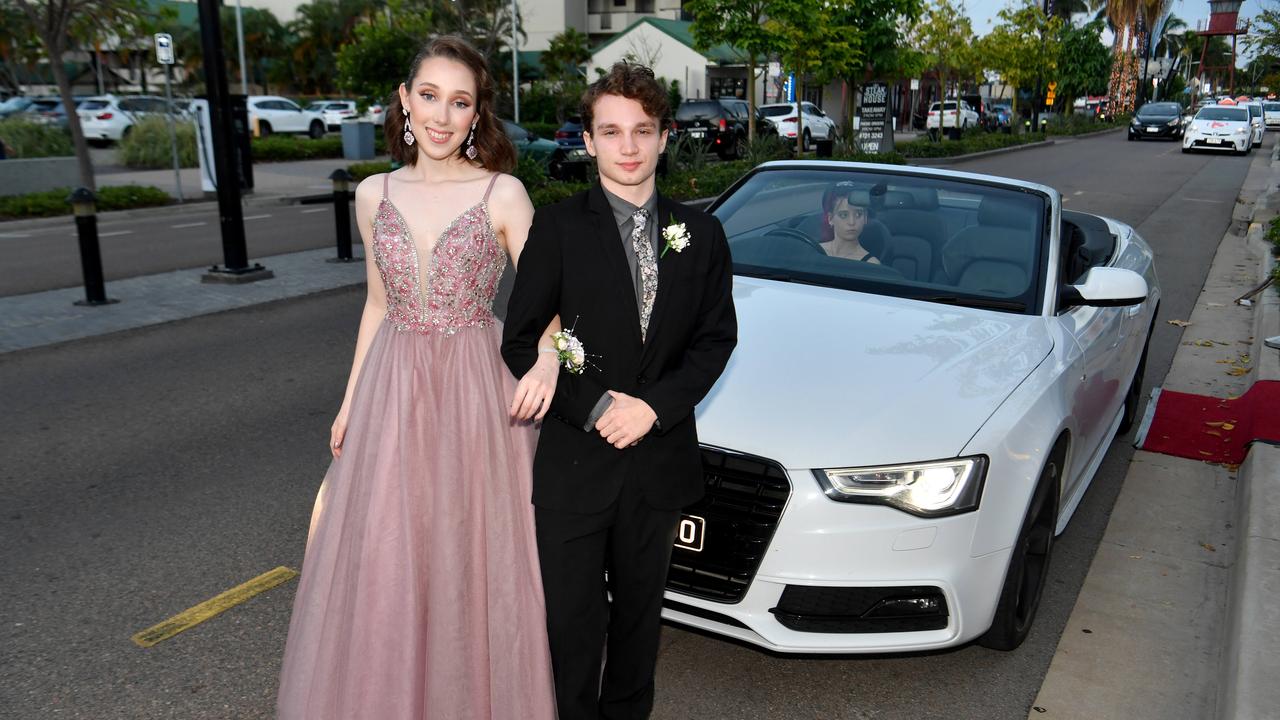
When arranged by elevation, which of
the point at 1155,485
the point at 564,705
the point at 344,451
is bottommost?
the point at 1155,485

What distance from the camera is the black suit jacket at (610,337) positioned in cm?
246

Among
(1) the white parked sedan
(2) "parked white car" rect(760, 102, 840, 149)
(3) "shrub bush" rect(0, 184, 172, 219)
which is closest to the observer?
(3) "shrub bush" rect(0, 184, 172, 219)

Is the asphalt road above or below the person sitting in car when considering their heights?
below

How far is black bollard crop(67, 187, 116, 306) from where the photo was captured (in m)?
9.19

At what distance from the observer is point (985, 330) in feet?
13.2

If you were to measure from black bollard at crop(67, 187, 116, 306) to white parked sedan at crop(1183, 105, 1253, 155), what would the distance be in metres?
39.1

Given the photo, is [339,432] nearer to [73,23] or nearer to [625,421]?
[625,421]

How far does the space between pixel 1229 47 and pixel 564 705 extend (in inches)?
6780

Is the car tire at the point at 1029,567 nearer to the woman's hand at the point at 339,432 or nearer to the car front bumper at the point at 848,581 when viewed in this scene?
the car front bumper at the point at 848,581

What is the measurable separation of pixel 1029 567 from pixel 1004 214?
179 centimetres

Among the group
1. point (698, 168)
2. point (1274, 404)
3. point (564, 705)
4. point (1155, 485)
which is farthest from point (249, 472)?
point (698, 168)

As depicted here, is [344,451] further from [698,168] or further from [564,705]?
[698,168]

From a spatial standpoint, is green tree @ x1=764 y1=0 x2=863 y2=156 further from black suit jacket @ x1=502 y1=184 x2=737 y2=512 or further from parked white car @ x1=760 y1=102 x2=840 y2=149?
black suit jacket @ x1=502 y1=184 x2=737 y2=512

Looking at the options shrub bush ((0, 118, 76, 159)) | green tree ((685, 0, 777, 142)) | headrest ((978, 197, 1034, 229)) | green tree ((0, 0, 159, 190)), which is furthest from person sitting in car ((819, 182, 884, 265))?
shrub bush ((0, 118, 76, 159))
